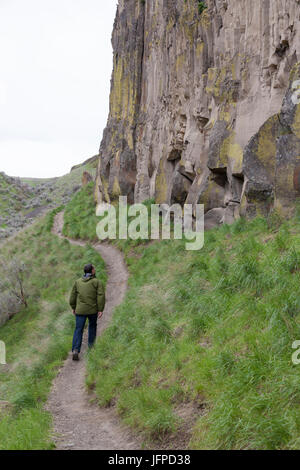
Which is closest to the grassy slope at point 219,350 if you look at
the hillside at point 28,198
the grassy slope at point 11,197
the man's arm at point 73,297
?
the man's arm at point 73,297

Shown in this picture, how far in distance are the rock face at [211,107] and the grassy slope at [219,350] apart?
89.1 inches

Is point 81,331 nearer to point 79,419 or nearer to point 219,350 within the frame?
point 79,419

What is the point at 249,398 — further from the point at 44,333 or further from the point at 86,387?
the point at 44,333

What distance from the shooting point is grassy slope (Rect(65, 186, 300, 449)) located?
14.0 feet

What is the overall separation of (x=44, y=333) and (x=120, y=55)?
26189 millimetres

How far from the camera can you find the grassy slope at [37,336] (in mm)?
5797

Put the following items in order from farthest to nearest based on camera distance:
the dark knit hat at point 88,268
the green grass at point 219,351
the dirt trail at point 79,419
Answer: the dark knit hat at point 88,268, the dirt trail at point 79,419, the green grass at point 219,351

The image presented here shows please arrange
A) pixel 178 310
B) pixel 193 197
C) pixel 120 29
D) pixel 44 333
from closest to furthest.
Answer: pixel 178 310 → pixel 44 333 → pixel 193 197 → pixel 120 29

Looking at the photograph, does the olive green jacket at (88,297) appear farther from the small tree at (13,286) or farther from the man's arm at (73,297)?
the small tree at (13,286)

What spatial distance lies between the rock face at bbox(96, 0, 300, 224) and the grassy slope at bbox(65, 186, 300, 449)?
226 centimetres

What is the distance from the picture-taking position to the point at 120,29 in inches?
1335

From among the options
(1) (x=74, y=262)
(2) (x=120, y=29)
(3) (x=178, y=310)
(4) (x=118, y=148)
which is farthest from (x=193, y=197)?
(2) (x=120, y=29)

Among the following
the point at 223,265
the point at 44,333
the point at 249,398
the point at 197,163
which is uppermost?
the point at 197,163

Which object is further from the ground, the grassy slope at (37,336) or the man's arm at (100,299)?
the man's arm at (100,299)
